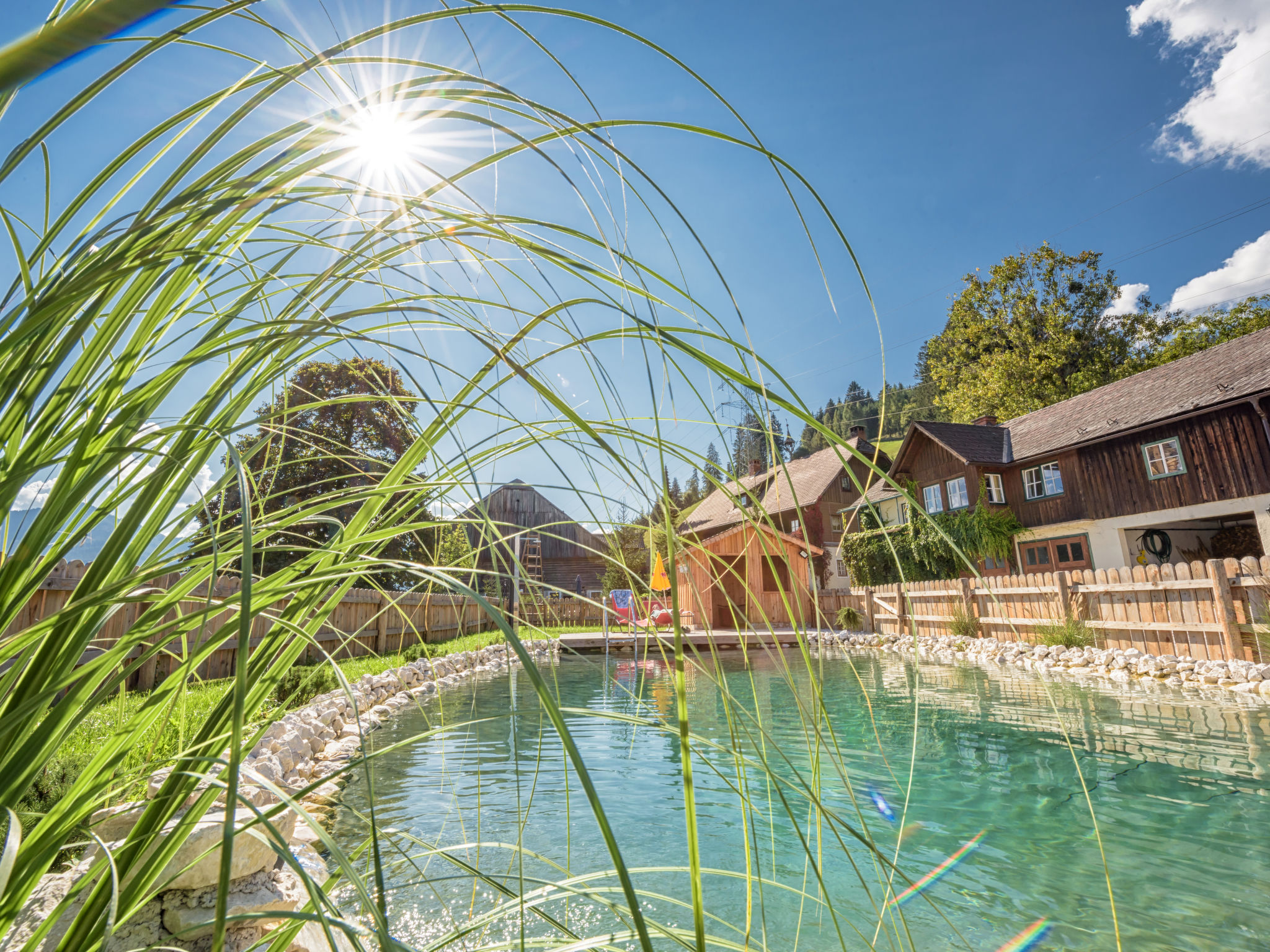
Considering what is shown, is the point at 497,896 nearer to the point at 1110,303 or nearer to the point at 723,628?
the point at 723,628

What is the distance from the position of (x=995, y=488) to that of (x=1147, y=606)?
11.0 metres

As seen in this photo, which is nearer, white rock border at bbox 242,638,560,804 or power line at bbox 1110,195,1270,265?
white rock border at bbox 242,638,560,804

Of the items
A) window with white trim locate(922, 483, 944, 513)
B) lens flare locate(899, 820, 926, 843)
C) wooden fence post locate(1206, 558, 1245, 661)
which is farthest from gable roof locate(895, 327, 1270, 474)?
lens flare locate(899, 820, 926, 843)

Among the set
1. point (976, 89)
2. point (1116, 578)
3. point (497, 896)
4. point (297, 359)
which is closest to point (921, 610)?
point (1116, 578)

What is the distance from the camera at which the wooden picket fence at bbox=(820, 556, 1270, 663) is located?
7582mm

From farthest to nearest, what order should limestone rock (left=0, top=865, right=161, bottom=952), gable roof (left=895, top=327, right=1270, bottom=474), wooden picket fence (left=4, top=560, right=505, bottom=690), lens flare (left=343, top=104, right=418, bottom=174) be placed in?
gable roof (left=895, top=327, right=1270, bottom=474)
limestone rock (left=0, top=865, right=161, bottom=952)
wooden picket fence (left=4, top=560, right=505, bottom=690)
lens flare (left=343, top=104, right=418, bottom=174)

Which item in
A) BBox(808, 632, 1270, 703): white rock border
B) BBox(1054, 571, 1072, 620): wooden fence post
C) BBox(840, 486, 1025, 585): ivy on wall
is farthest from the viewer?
BBox(840, 486, 1025, 585): ivy on wall

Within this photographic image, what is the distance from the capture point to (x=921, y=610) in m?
14.3

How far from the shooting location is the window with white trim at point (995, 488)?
19.0m

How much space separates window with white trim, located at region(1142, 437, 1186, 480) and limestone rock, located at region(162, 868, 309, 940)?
740 inches

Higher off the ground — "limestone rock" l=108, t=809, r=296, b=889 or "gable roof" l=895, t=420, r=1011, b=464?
"gable roof" l=895, t=420, r=1011, b=464

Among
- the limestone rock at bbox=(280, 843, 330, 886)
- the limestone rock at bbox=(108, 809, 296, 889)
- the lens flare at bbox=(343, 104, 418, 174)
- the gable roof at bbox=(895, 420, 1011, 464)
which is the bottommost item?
the limestone rock at bbox=(280, 843, 330, 886)

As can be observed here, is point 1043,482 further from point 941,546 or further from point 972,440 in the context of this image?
point 941,546

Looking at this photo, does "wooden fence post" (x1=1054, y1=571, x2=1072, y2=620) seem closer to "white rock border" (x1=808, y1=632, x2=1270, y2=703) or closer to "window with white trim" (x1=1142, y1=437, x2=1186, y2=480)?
"white rock border" (x1=808, y1=632, x2=1270, y2=703)
